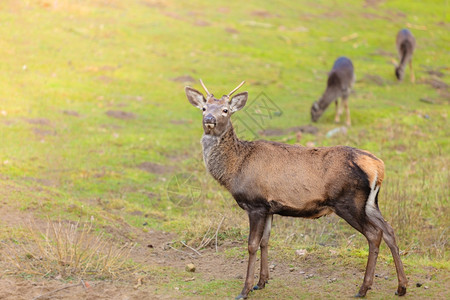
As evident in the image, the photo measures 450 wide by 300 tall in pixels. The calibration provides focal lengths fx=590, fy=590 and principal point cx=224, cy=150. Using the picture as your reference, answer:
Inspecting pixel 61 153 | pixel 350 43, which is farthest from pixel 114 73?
pixel 350 43

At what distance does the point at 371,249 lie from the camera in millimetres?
6773

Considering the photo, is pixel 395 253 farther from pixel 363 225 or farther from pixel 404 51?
pixel 404 51

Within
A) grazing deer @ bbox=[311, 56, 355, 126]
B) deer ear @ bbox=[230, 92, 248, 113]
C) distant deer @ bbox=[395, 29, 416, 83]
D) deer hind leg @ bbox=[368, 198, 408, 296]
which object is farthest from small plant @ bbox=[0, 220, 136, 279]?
distant deer @ bbox=[395, 29, 416, 83]

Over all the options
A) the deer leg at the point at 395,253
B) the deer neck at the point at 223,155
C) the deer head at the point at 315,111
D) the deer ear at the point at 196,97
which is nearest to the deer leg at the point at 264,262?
the deer neck at the point at 223,155

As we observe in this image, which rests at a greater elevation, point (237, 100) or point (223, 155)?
point (237, 100)

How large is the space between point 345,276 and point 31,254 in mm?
4032

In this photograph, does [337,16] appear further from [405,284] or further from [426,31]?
[405,284]

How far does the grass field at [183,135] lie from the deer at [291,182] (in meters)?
0.68

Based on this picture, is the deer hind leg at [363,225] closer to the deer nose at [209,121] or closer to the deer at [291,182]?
the deer at [291,182]

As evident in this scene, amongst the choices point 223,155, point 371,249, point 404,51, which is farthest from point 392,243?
point 404,51

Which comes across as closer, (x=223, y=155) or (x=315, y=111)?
(x=223, y=155)

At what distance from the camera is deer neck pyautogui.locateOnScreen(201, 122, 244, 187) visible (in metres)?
7.50

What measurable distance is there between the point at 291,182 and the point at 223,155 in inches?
38.9

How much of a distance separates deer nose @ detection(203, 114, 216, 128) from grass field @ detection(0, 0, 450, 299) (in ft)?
6.55
